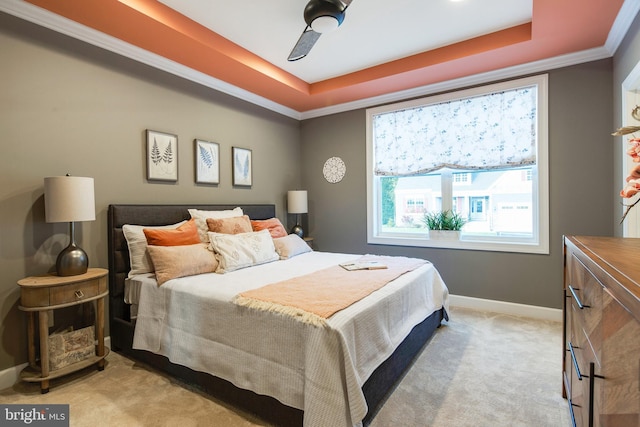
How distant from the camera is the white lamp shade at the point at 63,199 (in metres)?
2.14

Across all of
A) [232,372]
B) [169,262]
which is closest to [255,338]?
[232,372]

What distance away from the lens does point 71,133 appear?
2.50 meters

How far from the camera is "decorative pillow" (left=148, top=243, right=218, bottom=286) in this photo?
94.1 inches

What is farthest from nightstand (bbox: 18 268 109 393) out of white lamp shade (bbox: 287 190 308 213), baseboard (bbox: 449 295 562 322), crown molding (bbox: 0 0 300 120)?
baseboard (bbox: 449 295 562 322)

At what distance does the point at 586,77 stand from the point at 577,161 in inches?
32.5

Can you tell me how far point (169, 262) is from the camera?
2.42 m

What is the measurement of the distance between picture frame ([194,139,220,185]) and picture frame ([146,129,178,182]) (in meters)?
0.25

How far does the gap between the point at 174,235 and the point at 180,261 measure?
1.18 ft

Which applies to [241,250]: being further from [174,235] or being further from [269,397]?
[269,397]

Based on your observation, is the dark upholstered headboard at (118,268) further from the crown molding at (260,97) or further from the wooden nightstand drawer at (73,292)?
the crown molding at (260,97)

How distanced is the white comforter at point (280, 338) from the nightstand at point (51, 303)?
289 millimetres

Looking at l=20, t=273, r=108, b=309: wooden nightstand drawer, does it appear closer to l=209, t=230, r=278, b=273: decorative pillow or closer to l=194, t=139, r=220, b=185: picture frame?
l=209, t=230, r=278, b=273: decorative pillow

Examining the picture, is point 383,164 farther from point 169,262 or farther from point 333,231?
point 169,262

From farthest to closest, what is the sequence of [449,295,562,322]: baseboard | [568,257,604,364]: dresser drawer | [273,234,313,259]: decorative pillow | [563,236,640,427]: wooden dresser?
[273,234,313,259]: decorative pillow, [449,295,562,322]: baseboard, [568,257,604,364]: dresser drawer, [563,236,640,427]: wooden dresser
